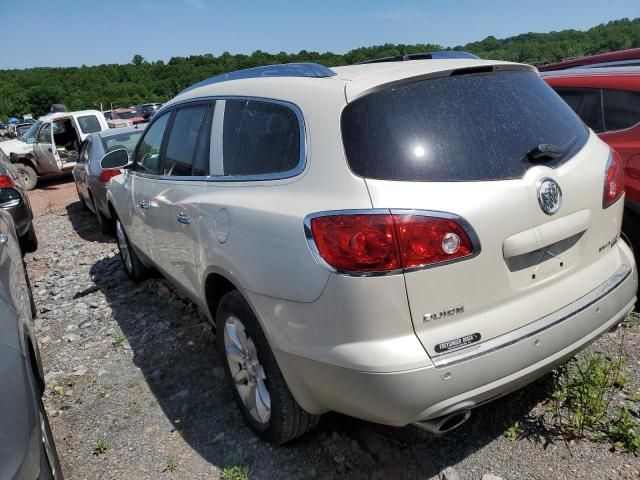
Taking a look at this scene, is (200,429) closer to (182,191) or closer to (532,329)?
(182,191)

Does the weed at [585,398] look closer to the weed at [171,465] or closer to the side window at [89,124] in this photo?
the weed at [171,465]

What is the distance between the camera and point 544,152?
7.05 feet

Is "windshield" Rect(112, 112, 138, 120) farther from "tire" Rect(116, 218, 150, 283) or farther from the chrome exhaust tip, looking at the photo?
the chrome exhaust tip

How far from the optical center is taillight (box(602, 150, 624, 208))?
7.77 feet

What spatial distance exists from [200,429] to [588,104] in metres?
3.52

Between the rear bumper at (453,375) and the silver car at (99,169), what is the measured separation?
5811mm

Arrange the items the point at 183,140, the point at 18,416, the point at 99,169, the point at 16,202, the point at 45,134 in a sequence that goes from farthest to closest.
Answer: the point at 45,134
the point at 99,169
the point at 16,202
the point at 183,140
the point at 18,416

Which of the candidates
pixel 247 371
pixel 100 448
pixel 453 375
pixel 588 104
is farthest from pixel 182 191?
pixel 588 104

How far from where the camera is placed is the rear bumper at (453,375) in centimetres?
184

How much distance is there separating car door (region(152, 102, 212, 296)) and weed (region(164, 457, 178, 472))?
0.94 m

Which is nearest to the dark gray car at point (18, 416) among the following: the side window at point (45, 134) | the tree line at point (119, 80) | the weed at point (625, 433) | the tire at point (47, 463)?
the tire at point (47, 463)

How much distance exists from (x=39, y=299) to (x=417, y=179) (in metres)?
4.64

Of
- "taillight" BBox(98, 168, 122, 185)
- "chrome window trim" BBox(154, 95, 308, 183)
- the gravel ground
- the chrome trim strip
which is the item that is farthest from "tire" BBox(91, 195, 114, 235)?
the chrome trim strip

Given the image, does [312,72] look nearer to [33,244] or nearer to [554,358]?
[554,358]
